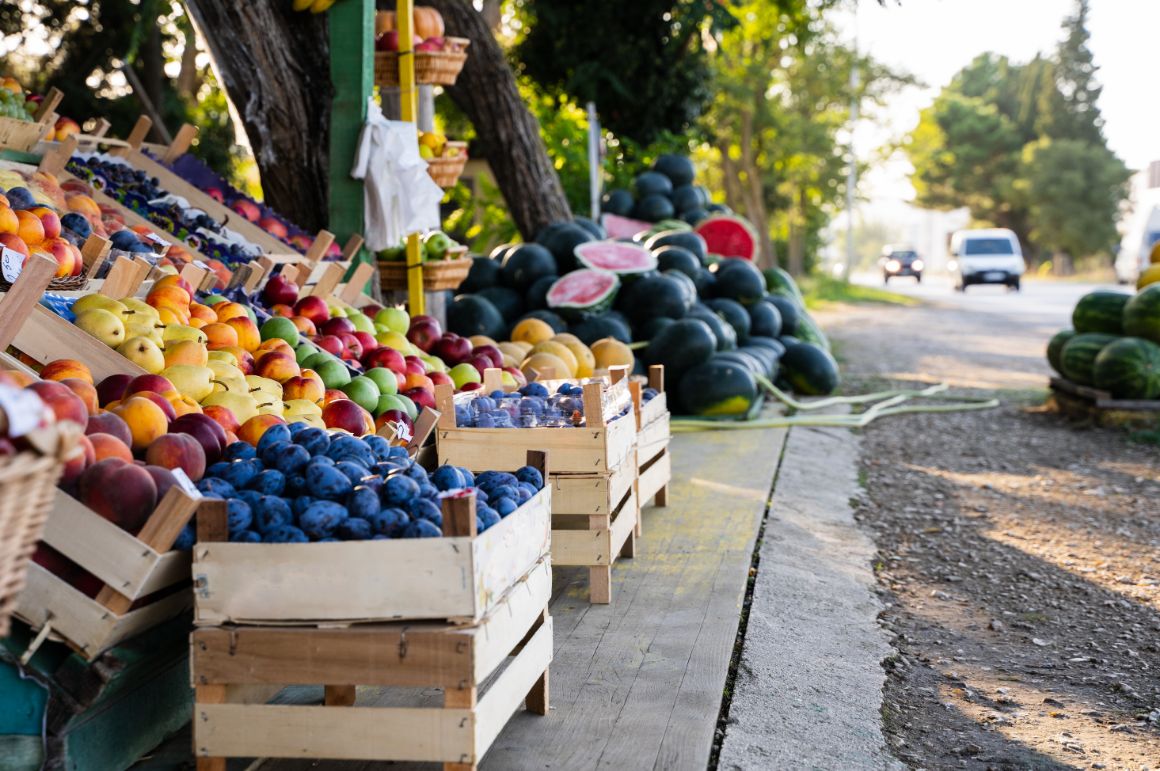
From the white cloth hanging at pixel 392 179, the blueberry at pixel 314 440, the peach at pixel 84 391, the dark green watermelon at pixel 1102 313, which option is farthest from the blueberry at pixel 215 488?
the dark green watermelon at pixel 1102 313

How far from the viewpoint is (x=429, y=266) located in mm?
6887

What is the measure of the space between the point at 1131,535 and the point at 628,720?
3.88 metres

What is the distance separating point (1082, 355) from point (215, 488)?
804cm

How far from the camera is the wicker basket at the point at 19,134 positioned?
517 centimetres

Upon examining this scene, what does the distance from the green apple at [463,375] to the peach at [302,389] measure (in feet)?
4.12

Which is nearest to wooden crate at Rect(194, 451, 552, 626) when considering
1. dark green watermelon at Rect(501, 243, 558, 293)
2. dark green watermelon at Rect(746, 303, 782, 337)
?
dark green watermelon at Rect(501, 243, 558, 293)

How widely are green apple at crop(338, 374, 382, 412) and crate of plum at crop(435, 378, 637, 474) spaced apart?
32 centimetres

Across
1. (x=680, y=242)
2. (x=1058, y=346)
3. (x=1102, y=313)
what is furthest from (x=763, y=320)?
(x=1102, y=313)

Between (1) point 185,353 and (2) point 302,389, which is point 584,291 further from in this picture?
(1) point 185,353

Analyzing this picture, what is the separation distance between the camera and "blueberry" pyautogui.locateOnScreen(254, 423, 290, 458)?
3.06 metres

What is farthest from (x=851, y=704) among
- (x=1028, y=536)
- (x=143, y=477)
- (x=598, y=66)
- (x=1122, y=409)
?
(x=598, y=66)

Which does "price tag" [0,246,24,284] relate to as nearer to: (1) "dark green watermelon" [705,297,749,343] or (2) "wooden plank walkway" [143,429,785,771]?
(2) "wooden plank walkway" [143,429,785,771]

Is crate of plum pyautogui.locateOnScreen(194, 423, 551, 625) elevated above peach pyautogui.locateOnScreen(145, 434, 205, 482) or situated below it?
below

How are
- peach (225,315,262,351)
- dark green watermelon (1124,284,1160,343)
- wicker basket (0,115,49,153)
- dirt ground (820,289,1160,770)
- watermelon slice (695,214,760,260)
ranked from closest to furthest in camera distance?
dirt ground (820,289,1160,770)
peach (225,315,262,351)
wicker basket (0,115,49,153)
dark green watermelon (1124,284,1160,343)
watermelon slice (695,214,760,260)
